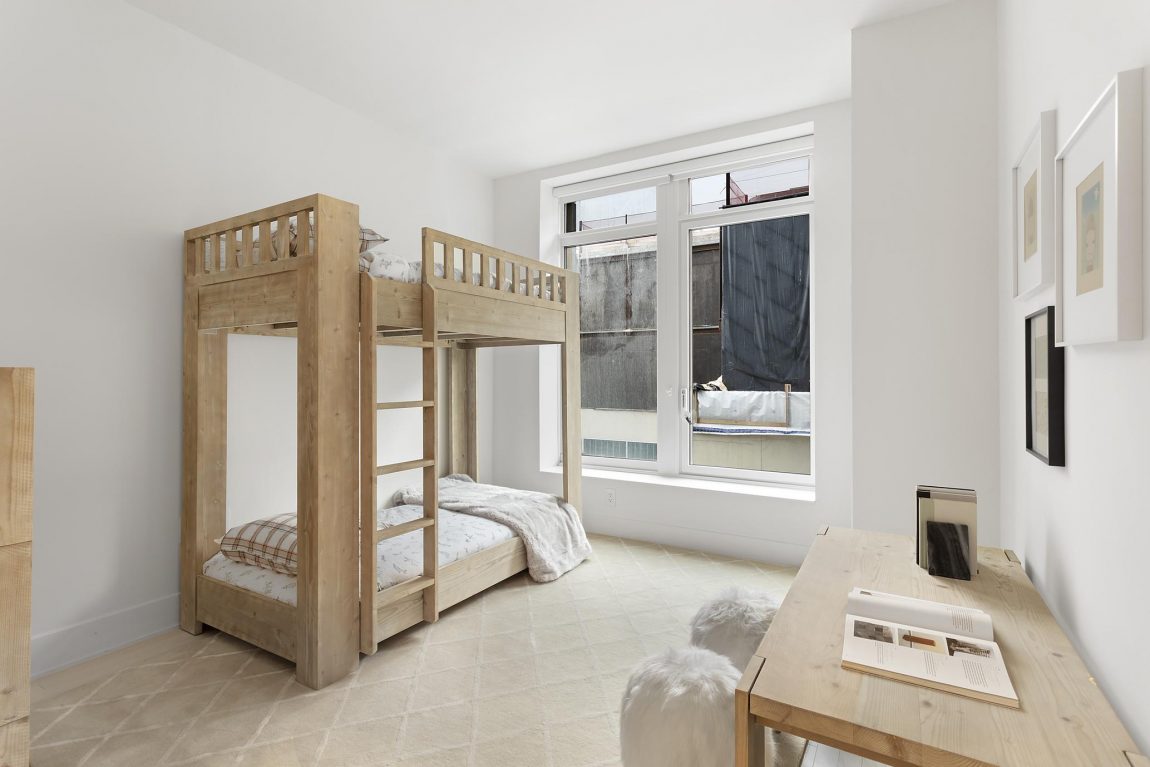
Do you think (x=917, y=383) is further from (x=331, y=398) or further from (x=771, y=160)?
(x=331, y=398)

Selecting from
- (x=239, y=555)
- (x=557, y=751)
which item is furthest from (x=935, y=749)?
(x=239, y=555)

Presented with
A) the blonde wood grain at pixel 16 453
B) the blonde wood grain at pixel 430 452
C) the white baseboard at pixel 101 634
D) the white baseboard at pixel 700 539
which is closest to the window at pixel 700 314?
the white baseboard at pixel 700 539

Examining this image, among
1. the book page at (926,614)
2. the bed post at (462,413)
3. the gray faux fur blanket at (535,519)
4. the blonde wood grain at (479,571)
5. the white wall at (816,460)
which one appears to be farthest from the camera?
the bed post at (462,413)

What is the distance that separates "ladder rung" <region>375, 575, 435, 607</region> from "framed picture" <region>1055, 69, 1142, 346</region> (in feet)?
7.67

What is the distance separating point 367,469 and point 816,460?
2.58 meters

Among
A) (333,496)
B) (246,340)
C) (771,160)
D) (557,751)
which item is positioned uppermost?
(771,160)

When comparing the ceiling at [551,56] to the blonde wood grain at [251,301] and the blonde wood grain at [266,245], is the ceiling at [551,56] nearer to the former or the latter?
the blonde wood grain at [266,245]

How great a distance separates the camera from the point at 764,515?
137 inches

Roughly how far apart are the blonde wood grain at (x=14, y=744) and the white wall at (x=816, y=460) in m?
3.14

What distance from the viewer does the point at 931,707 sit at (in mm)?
956

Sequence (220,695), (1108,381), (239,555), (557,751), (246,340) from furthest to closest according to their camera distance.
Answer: (246,340)
(239,555)
(220,695)
(557,751)
(1108,381)

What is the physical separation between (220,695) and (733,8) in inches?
137

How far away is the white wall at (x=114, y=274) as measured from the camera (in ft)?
7.16

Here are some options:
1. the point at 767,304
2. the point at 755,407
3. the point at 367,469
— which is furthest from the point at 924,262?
the point at 367,469
